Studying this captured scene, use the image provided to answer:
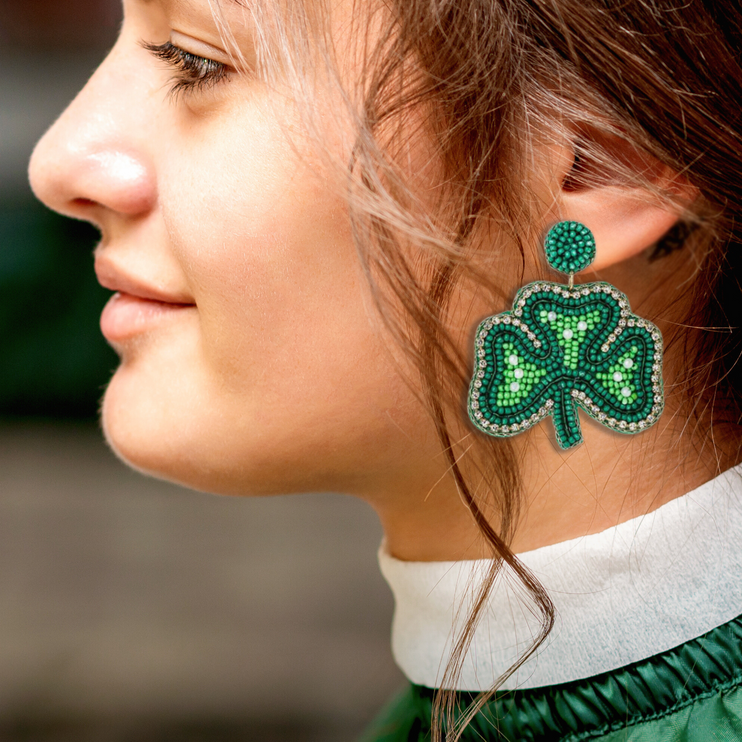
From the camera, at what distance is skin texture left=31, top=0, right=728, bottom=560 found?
2.20 ft

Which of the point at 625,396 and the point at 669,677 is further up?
the point at 625,396

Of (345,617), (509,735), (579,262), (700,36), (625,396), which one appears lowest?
(345,617)

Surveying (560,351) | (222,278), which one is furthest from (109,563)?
(560,351)

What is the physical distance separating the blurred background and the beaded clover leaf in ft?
5.31

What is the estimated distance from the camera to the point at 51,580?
2932 mm

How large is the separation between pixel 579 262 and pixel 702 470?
0.78ft

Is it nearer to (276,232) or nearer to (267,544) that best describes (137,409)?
(276,232)

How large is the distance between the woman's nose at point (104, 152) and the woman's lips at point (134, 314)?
0.28 feet

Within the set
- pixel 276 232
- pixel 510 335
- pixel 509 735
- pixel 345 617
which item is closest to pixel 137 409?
pixel 276 232

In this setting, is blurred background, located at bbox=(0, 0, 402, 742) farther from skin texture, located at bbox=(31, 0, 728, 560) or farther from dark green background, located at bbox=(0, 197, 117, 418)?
skin texture, located at bbox=(31, 0, 728, 560)

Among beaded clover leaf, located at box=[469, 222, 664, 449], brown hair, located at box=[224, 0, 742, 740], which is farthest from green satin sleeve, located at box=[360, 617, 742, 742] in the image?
beaded clover leaf, located at box=[469, 222, 664, 449]

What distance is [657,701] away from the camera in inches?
27.8

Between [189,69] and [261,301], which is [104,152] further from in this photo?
[261,301]

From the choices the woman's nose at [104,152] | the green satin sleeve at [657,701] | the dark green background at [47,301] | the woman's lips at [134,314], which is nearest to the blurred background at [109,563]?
the dark green background at [47,301]
